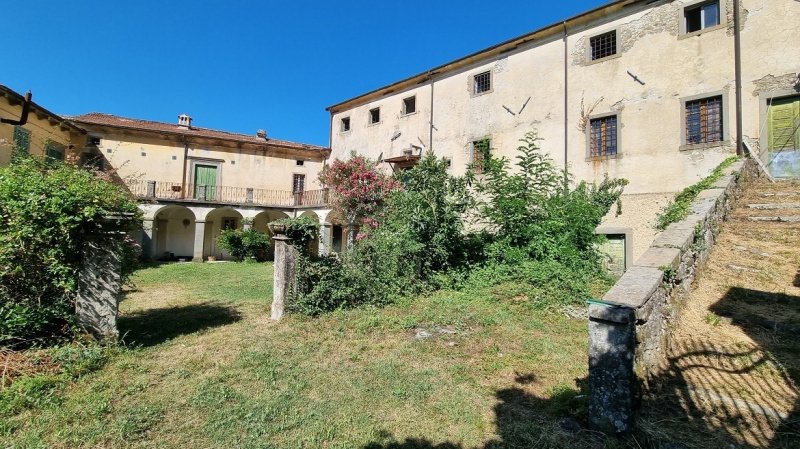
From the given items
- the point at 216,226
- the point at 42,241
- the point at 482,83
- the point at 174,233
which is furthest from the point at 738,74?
the point at 174,233

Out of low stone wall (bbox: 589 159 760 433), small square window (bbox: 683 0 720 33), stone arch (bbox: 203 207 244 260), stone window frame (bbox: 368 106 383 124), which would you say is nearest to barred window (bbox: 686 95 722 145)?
small square window (bbox: 683 0 720 33)

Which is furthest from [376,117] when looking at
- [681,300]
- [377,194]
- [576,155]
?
[681,300]

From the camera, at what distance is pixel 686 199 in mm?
7148

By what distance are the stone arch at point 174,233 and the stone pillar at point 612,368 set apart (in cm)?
2112

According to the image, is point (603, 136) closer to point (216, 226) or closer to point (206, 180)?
point (206, 180)

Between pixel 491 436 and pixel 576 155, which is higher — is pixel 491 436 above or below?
below

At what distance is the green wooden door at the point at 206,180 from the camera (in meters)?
20.2

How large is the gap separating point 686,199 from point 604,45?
653cm

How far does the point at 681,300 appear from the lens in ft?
14.1

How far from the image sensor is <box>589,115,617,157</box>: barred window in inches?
428

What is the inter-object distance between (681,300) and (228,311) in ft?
23.0

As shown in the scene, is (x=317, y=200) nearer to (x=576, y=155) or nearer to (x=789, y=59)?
(x=576, y=155)

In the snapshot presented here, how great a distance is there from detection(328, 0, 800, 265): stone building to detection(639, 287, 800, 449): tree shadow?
678 centimetres

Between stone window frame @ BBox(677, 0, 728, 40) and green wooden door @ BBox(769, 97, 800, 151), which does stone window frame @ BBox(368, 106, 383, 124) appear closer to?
stone window frame @ BBox(677, 0, 728, 40)
